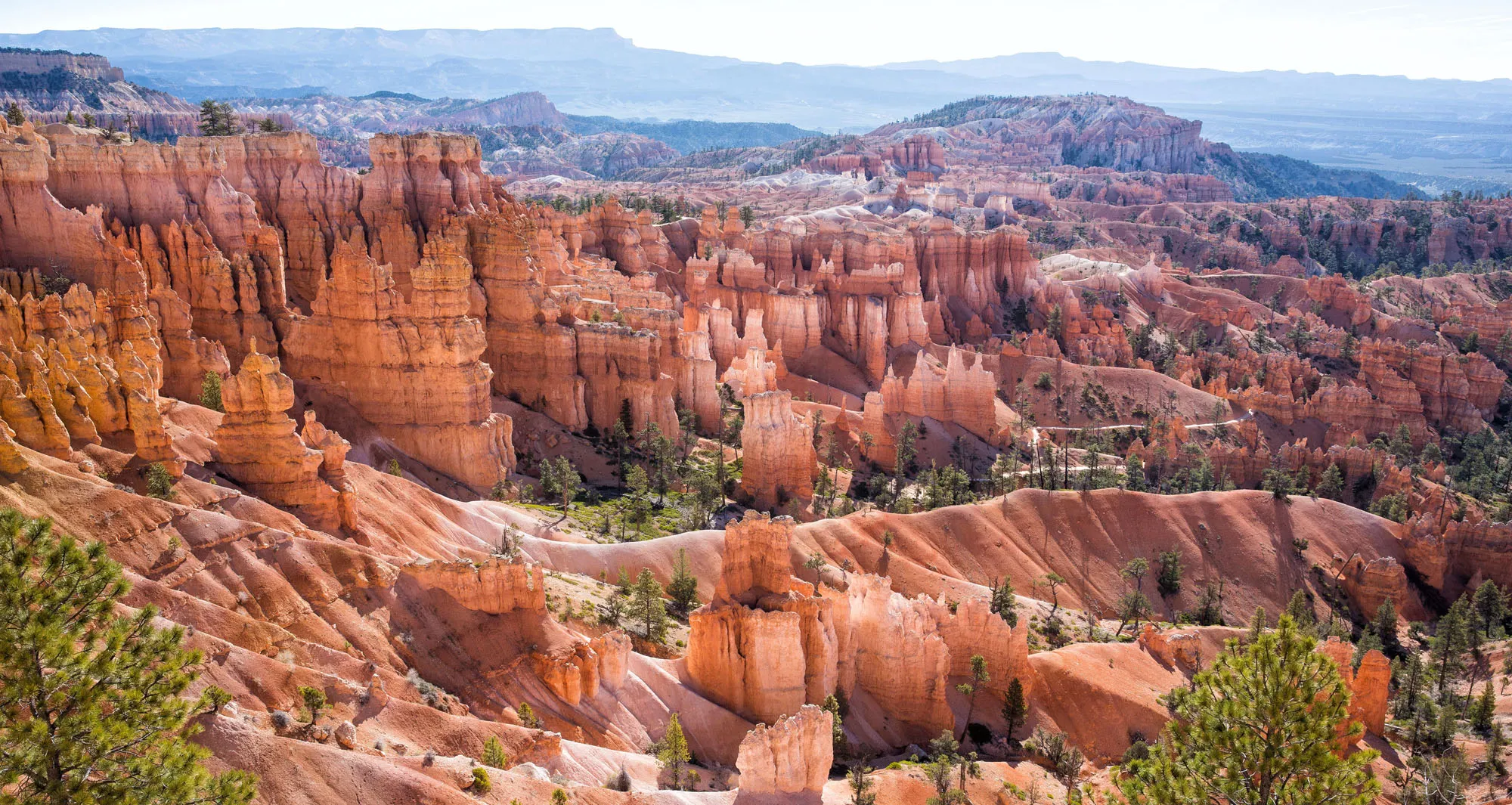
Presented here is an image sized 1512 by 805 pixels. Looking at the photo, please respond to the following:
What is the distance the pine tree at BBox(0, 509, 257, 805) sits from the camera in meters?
14.8

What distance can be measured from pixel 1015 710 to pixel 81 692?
109 feet

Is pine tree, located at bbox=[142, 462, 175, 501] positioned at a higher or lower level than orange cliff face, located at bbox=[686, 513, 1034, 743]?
higher

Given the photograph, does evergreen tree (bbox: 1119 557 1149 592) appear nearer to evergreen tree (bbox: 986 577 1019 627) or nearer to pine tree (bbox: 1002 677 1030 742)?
evergreen tree (bbox: 986 577 1019 627)

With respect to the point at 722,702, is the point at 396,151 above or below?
above

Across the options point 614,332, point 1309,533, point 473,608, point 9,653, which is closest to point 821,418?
point 614,332

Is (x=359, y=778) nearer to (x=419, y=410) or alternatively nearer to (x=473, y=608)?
(x=473, y=608)

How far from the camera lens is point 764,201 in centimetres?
17662

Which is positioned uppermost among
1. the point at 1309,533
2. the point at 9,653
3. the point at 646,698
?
the point at 9,653

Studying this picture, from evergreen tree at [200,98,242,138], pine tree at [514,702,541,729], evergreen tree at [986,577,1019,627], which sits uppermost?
evergreen tree at [200,98,242,138]

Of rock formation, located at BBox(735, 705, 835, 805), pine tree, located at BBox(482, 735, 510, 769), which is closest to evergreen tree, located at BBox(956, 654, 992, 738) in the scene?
rock formation, located at BBox(735, 705, 835, 805)

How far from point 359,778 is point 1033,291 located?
10218 cm

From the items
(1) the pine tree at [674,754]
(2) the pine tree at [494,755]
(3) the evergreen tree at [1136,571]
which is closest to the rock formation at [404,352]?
(1) the pine tree at [674,754]

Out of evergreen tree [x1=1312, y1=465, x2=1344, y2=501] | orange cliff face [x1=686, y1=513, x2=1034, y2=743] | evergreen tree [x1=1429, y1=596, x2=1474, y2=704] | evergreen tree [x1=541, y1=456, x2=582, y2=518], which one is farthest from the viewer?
evergreen tree [x1=1312, y1=465, x2=1344, y2=501]

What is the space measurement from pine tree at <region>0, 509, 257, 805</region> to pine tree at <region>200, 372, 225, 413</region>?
27.3m
